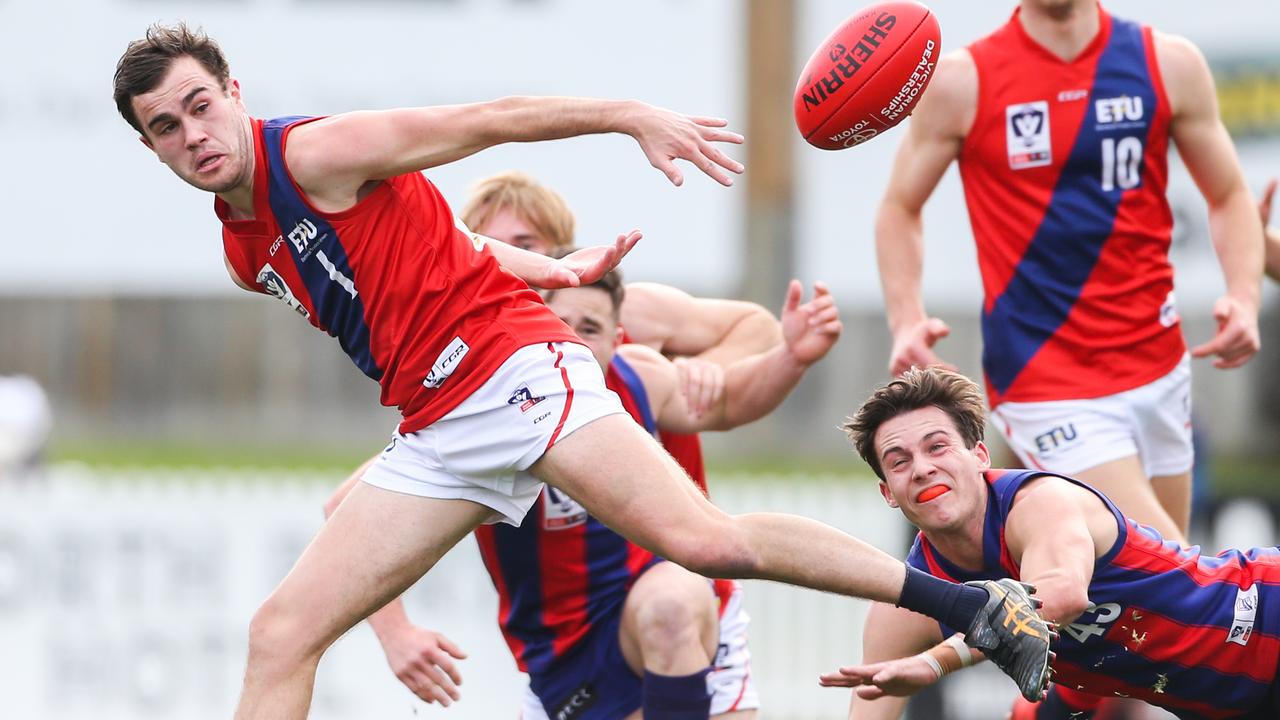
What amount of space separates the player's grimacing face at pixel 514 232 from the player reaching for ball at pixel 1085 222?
123 cm

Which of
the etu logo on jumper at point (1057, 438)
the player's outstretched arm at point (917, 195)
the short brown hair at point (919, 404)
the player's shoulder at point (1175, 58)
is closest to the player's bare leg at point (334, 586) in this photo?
the short brown hair at point (919, 404)

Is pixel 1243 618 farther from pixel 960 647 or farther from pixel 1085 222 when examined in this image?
pixel 1085 222

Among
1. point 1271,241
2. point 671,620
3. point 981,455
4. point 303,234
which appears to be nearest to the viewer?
point 303,234

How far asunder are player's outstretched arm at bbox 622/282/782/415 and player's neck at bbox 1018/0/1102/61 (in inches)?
51.2

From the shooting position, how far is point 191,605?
875cm

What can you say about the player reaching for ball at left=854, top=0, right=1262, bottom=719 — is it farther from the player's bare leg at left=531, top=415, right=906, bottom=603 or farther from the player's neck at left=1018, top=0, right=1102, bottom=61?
the player's bare leg at left=531, top=415, right=906, bottom=603

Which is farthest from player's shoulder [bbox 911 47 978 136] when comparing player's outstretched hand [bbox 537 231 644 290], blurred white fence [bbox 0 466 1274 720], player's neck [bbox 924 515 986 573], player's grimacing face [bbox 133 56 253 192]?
blurred white fence [bbox 0 466 1274 720]

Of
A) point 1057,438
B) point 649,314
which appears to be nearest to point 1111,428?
point 1057,438

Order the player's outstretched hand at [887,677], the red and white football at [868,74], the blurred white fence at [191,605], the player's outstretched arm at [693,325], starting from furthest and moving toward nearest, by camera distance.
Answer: the blurred white fence at [191,605], the player's outstretched arm at [693,325], the red and white football at [868,74], the player's outstretched hand at [887,677]

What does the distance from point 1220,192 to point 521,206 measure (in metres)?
2.28

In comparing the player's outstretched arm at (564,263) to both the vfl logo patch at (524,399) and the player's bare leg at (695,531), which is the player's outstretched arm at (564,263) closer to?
the vfl logo patch at (524,399)

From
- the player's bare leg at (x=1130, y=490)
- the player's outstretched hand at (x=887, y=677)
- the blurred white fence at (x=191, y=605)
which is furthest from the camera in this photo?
the blurred white fence at (x=191, y=605)

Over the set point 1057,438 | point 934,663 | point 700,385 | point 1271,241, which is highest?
point 1271,241

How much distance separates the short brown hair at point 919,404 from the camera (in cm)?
444
